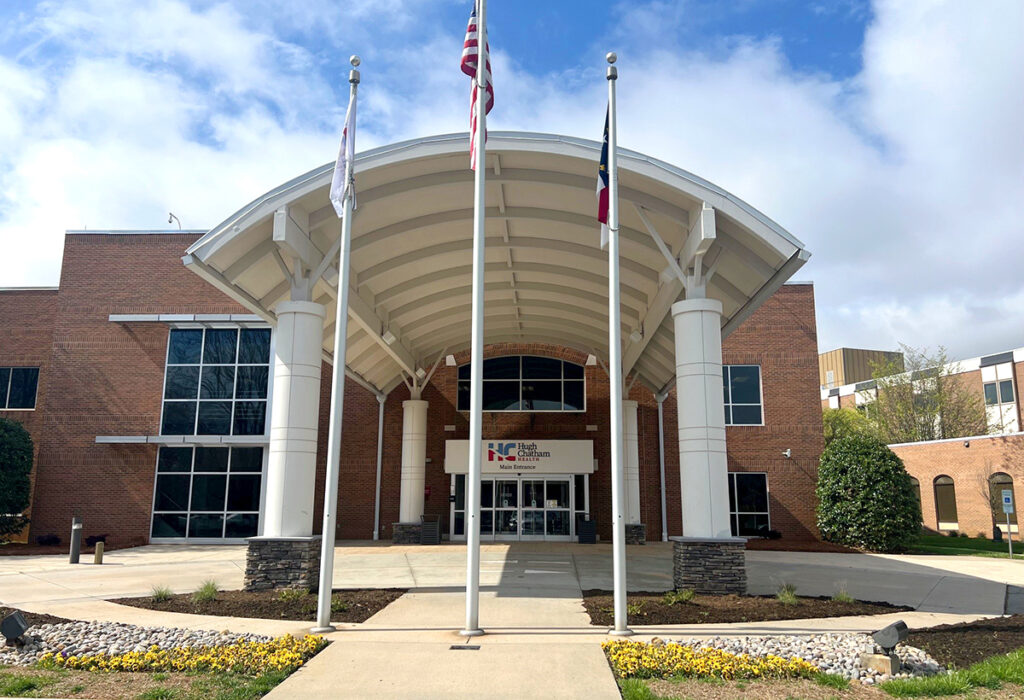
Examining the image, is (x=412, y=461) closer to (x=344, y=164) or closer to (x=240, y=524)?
(x=240, y=524)

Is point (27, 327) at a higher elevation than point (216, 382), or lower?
higher

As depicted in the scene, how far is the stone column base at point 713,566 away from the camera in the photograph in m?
11.2

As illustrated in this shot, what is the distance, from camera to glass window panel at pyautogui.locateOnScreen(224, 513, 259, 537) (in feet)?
81.6

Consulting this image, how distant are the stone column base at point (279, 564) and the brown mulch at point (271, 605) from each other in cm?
19

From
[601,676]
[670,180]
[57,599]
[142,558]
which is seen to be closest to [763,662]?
[601,676]

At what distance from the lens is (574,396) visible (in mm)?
26844

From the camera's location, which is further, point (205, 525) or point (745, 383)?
point (745, 383)

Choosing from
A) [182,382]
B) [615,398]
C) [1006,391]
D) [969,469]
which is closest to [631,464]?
[615,398]

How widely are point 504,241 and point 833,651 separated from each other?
438 inches

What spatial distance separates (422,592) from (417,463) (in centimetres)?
1274

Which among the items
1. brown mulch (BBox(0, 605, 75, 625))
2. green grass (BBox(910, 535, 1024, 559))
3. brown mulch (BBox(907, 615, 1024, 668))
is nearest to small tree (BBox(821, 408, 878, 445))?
green grass (BBox(910, 535, 1024, 559))

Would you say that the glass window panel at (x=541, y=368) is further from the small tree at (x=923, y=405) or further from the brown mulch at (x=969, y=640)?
the small tree at (x=923, y=405)

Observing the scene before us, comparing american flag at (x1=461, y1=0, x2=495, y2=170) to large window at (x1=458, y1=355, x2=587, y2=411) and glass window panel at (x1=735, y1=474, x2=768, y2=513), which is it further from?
glass window panel at (x1=735, y1=474, x2=768, y2=513)

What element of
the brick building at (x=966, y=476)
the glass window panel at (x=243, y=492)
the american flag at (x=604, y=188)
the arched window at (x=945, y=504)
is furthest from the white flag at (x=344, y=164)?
the arched window at (x=945, y=504)
